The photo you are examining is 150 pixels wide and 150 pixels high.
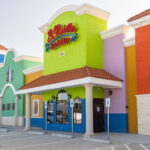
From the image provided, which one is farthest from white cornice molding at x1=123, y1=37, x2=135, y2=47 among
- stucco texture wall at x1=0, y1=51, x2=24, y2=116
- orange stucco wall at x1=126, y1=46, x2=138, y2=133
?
stucco texture wall at x1=0, y1=51, x2=24, y2=116

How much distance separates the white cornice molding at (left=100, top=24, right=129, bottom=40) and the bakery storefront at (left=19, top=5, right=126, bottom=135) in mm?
513

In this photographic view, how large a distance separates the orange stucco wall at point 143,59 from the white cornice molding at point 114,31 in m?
1.83

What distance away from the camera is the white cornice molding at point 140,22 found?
54.5 feet

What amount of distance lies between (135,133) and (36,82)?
9.89m

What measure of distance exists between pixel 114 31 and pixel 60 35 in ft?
16.6

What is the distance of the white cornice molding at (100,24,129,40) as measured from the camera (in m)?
18.9

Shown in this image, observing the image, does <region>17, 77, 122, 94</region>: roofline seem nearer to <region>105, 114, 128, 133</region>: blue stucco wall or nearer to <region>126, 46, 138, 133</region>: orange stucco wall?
<region>126, 46, 138, 133</region>: orange stucco wall

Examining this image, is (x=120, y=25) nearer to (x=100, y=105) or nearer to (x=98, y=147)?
(x=100, y=105)

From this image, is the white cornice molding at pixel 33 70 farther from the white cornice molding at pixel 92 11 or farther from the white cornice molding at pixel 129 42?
the white cornice molding at pixel 129 42

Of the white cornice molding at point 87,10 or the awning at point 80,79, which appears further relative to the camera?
the white cornice molding at point 87,10

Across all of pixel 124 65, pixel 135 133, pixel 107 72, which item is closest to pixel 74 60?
pixel 107 72

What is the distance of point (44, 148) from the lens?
12578mm

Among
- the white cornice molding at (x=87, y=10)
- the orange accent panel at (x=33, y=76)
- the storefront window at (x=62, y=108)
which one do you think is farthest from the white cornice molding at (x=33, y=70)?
the white cornice molding at (x=87, y=10)

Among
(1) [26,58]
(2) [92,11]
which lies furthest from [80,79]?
(1) [26,58]
